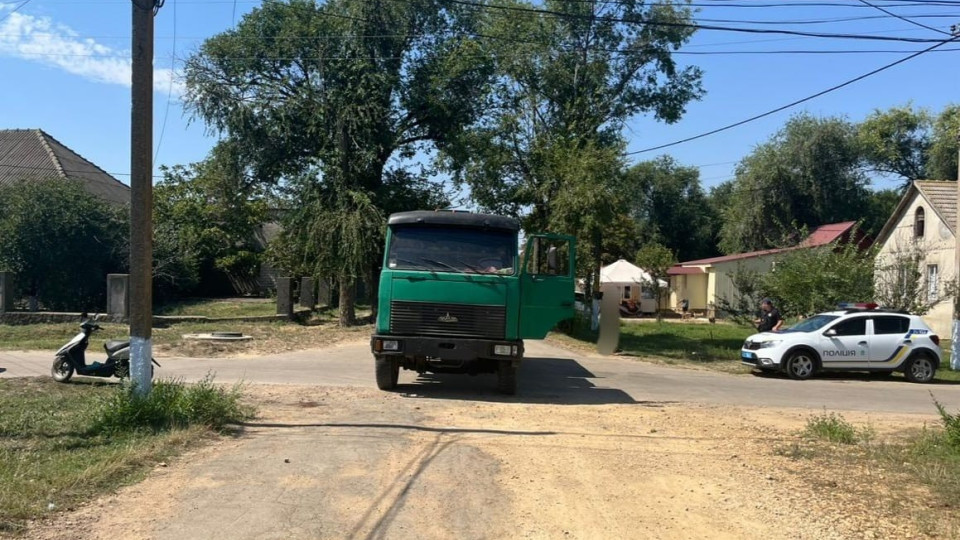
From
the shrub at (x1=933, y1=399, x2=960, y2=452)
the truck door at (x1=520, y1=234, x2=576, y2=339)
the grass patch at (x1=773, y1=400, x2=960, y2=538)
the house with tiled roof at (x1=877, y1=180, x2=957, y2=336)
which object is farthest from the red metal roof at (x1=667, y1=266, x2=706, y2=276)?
the shrub at (x1=933, y1=399, x2=960, y2=452)

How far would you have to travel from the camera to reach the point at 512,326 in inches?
436

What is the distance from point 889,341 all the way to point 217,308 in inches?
865

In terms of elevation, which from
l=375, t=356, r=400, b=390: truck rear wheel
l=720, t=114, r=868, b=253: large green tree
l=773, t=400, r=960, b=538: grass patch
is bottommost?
l=773, t=400, r=960, b=538: grass patch

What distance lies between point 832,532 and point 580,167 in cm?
1724

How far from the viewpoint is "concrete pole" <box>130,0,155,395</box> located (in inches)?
331

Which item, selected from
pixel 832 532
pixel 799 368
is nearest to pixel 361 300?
pixel 799 368

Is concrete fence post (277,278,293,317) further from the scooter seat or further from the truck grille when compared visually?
the truck grille

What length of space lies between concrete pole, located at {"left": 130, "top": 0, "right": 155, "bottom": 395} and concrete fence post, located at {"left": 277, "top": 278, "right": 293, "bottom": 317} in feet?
52.7

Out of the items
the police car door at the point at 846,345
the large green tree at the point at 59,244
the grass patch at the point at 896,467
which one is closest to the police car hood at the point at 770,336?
the police car door at the point at 846,345

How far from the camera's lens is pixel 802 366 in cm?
1639

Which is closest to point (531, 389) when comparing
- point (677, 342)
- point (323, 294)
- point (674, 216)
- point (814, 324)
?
point (814, 324)

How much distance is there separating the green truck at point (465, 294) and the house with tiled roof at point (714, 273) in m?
22.1

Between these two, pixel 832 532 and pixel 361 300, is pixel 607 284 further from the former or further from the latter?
pixel 832 532

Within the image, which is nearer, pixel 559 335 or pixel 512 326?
pixel 512 326
